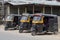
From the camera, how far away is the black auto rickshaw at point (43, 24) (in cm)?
2192

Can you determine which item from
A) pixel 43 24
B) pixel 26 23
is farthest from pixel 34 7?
pixel 43 24

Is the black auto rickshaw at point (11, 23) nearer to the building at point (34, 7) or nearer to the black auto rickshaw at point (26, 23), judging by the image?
the black auto rickshaw at point (26, 23)

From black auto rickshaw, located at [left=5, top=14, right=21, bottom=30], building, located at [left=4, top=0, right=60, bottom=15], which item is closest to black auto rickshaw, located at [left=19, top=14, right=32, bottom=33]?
black auto rickshaw, located at [left=5, top=14, right=21, bottom=30]

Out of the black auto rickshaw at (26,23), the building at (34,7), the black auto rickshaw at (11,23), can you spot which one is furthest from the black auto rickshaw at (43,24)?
the building at (34,7)

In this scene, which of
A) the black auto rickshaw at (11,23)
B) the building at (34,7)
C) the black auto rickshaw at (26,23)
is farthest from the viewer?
the building at (34,7)

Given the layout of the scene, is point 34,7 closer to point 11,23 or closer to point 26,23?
point 11,23

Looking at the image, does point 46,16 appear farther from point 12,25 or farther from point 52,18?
point 12,25

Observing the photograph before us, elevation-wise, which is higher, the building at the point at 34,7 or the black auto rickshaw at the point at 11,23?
the building at the point at 34,7

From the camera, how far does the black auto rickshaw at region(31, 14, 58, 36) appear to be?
21.9 metres

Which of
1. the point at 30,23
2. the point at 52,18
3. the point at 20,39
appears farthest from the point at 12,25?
the point at 20,39

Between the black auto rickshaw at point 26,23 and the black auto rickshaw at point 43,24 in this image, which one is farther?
the black auto rickshaw at point 26,23

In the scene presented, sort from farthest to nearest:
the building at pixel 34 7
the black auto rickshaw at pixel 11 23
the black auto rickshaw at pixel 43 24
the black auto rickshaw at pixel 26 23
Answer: the building at pixel 34 7
the black auto rickshaw at pixel 11 23
the black auto rickshaw at pixel 26 23
the black auto rickshaw at pixel 43 24

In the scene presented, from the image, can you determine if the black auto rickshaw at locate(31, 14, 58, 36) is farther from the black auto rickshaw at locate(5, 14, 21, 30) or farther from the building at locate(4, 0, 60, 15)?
the building at locate(4, 0, 60, 15)

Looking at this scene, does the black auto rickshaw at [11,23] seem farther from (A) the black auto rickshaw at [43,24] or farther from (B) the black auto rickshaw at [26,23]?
(A) the black auto rickshaw at [43,24]
